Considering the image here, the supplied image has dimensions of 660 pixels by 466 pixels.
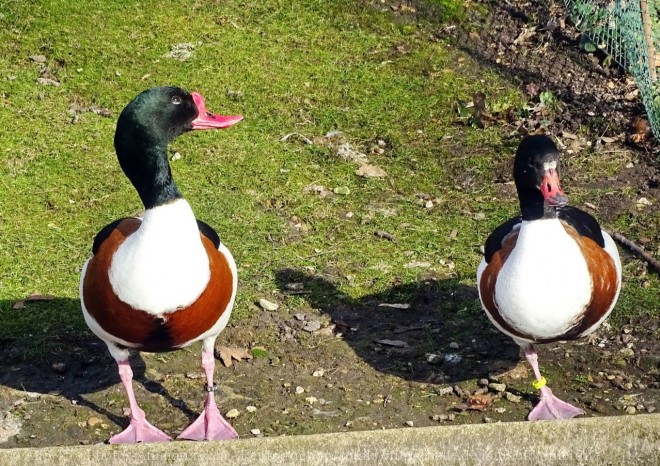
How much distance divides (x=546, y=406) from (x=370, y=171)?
2.71 metres

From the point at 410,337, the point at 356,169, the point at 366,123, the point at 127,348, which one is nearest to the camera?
the point at 127,348

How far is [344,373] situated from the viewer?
17.4 ft

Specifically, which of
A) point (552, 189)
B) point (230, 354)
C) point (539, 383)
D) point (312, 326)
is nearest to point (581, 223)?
point (552, 189)

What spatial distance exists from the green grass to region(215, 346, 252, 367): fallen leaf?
13.9 inches

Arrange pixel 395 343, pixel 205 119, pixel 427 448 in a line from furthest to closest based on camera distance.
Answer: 1. pixel 395 343
2. pixel 205 119
3. pixel 427 448

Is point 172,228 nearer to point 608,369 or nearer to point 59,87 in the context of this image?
point 608,369

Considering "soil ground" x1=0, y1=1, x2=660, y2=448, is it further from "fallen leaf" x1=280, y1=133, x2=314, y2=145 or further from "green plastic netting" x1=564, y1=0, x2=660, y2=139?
"fallen leaf" x1=280, y1=133, x2=314, y2=145

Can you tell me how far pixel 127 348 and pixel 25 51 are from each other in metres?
4.72

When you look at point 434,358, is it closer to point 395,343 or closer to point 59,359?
point 395,343

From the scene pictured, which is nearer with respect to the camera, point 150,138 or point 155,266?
point 155,266

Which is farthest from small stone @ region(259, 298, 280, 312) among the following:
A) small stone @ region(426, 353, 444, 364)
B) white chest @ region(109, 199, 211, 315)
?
white chest @ region(109, 199, 211, 315)

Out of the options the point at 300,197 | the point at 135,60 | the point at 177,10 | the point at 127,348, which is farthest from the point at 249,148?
the point at 127,348

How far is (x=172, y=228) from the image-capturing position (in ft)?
14.1

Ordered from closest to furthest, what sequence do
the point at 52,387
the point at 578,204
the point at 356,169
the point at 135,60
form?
1. the point at 52,387
2. the point at 578,204
3. the point at 356,169
4. the point at 135,60
